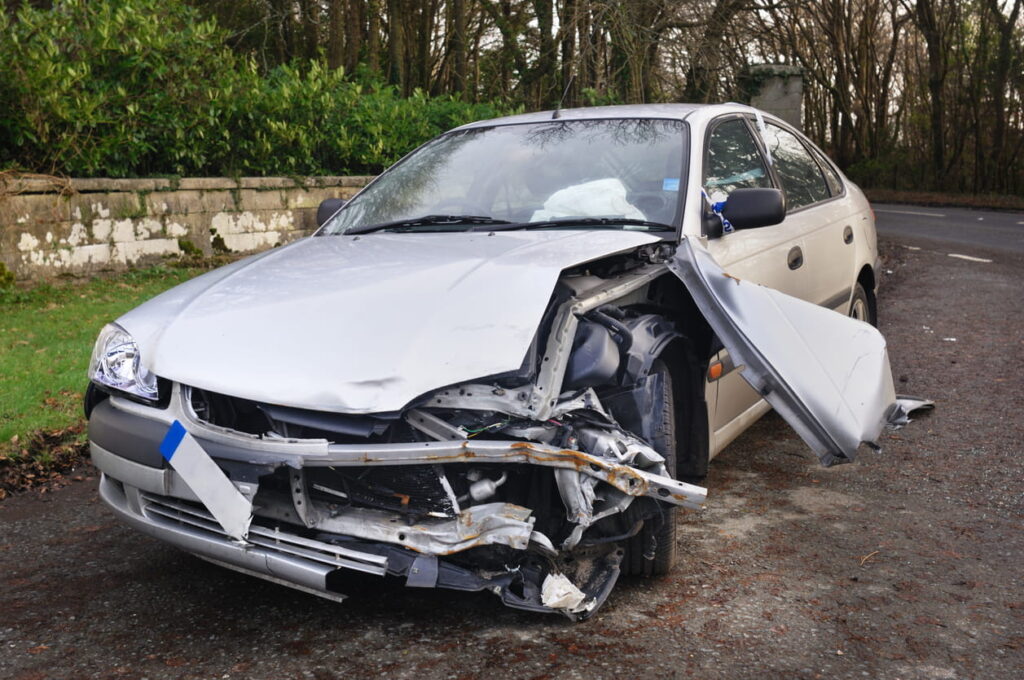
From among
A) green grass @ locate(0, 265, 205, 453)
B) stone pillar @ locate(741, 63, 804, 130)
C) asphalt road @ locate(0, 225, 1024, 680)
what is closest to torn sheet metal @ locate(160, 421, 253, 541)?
asphalt road @ locate(0, 225, 1024, 680)

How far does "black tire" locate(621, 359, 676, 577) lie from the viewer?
3.37m

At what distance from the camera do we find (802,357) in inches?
140

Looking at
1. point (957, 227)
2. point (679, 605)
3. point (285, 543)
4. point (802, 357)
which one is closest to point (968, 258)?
point (957, 227)

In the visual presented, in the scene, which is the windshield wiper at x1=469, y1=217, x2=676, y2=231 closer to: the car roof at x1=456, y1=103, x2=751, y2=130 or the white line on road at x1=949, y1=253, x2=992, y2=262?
the car roof at x1=456, y1=103, x2=751, y2=130

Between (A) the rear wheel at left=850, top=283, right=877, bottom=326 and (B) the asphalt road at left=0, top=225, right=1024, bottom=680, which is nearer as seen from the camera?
(B) the asphalt road at left=0, top=225, right=1024, bottom=680

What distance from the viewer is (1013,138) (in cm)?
2505

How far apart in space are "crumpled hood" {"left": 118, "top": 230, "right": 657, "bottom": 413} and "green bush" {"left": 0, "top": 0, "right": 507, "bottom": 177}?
6.07 meters

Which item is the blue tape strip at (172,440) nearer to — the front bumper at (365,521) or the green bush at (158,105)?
the front bumper at (365,521)

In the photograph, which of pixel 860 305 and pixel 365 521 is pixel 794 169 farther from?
pixel 365 521

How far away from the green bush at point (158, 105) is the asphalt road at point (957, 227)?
8.48 m

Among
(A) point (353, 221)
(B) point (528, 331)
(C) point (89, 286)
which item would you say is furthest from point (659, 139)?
(C) point (89, 286)

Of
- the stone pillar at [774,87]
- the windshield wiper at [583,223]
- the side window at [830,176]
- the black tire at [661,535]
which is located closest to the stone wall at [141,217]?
the windshield wiper at [583,223]

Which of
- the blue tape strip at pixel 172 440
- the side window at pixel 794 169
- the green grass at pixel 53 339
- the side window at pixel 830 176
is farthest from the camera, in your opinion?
the side window at pixel 830 176

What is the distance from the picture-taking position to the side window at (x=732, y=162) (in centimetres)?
445
